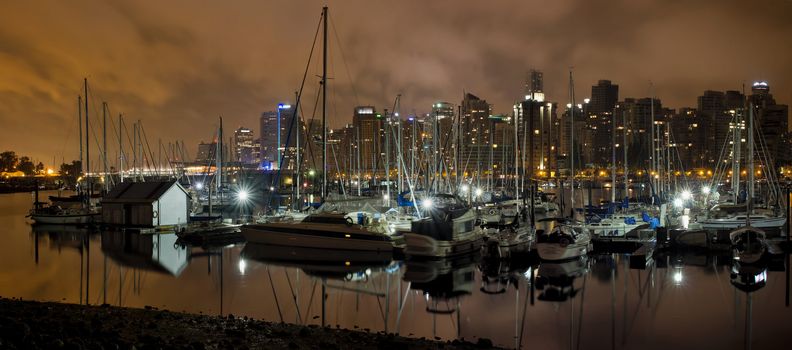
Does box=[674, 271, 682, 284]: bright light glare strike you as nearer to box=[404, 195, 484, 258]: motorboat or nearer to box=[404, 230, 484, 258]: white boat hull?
box=[404, 195, 484, 258]: motorboat

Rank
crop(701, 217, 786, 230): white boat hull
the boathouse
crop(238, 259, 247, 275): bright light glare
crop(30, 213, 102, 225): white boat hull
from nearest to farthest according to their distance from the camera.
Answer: crop(238, 259, 247, 275): bright light glare < crop(701, 217, 786, 230): white boat hull < the boathouse < crop(30, 213, 102, 225): white boat hull

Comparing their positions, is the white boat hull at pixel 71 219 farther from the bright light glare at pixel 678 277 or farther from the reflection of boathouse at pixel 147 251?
the bright light glare at pixel 678 277

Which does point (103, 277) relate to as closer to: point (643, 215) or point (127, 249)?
point (127, 249)

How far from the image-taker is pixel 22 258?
31312mm

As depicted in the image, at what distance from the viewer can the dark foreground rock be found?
12609 millimetres

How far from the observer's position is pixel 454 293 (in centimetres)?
2194

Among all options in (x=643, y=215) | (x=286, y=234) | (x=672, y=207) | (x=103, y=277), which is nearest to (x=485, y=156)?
(x=672, y=207)

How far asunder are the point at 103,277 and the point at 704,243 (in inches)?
1240

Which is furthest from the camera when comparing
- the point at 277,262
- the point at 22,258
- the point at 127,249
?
the point at 127,249

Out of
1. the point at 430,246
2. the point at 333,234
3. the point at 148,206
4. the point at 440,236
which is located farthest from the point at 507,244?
the point at 148,206

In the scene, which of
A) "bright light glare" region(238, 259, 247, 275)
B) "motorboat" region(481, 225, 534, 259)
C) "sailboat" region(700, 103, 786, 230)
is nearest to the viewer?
"bright light glare" region(238, 259, 247, 275)

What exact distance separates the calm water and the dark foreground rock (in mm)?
2283

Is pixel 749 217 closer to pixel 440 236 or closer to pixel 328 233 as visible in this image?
pixel 440 236

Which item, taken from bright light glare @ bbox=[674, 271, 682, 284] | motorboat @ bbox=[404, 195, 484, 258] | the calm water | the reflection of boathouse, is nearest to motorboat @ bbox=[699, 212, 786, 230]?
the calm water
